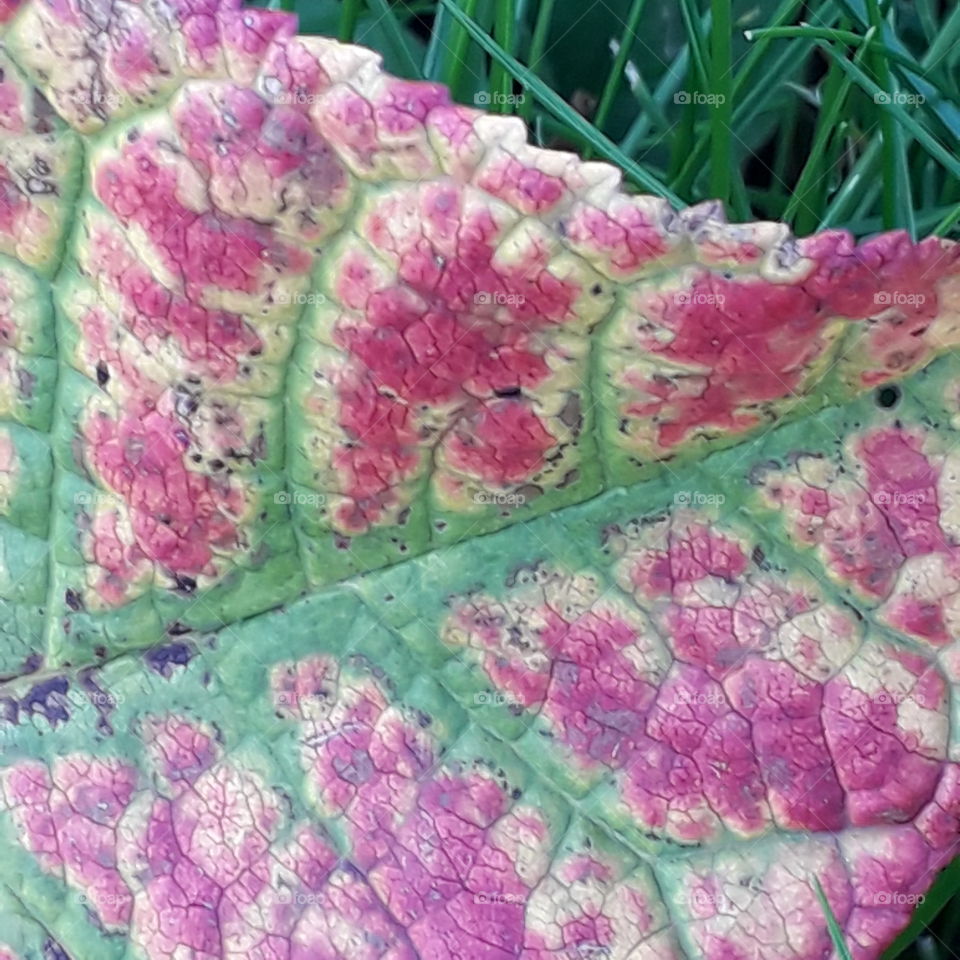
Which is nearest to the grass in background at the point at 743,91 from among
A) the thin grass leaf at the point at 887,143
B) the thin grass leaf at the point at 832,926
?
the thin grass leaf at the point at 887,143

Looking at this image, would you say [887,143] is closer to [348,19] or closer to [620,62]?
[620,62]

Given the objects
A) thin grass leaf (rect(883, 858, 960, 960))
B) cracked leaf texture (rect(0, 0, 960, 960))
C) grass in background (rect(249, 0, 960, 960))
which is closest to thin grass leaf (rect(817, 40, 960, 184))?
grass in background (rect(249, 0, 960, 960))

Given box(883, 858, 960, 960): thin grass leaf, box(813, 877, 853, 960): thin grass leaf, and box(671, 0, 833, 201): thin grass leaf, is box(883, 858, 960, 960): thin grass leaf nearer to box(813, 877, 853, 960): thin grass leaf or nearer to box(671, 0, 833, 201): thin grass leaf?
box(813, 877, 853, 960): thin grass leaf

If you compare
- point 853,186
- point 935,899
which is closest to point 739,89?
point 853,186


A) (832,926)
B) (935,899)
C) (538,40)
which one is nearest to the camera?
(832,926)

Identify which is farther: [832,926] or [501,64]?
[501,64]

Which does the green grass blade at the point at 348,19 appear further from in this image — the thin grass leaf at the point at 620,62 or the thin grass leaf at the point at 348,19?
the thin grass leaf at the point at 620,62
